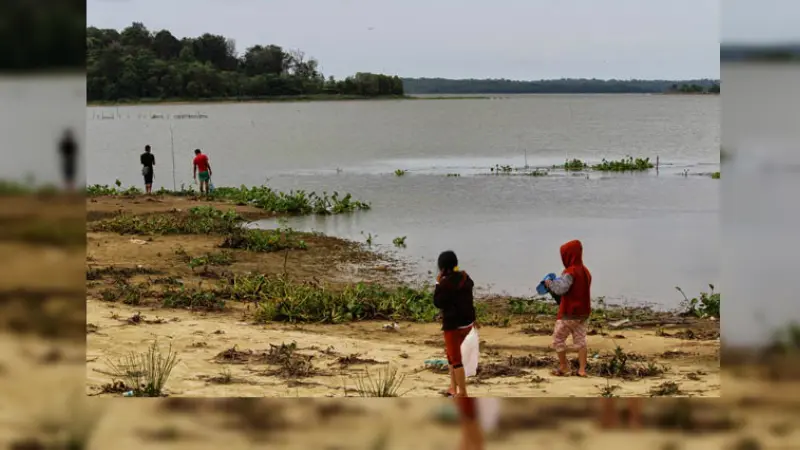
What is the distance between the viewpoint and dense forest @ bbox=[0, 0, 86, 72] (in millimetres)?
5391

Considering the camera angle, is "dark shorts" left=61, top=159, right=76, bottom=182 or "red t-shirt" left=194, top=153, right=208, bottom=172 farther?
"red t-shirt" left=194, top=153, right=208, bottom=172

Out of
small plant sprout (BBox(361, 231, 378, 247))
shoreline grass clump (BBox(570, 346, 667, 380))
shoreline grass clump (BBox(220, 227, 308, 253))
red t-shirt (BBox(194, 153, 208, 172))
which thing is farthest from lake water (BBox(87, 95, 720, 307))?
shoreline grass clump (BBox(570, 346, 667, 380))

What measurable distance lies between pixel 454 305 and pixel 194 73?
55738 millimetres

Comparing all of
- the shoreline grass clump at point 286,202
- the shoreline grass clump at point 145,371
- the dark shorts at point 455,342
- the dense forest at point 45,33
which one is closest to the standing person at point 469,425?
the dark shorts at point 455,342

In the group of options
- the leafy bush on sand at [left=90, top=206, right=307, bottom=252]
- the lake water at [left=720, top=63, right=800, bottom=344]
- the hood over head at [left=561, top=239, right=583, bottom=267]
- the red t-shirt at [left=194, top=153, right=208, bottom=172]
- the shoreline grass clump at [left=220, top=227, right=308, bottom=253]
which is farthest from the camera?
the red t-shirt at [left=194, top=153, right=208, bottom=172]

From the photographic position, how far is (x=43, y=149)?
13508mm

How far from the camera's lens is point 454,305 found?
6.58m

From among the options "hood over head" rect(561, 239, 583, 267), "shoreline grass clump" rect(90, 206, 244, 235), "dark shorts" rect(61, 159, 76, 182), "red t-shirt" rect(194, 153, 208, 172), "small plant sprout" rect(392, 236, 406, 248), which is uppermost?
"dark shorts" rect(61, 159, 76, 182)

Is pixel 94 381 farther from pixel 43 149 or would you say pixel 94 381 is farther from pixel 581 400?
pixel 43 149

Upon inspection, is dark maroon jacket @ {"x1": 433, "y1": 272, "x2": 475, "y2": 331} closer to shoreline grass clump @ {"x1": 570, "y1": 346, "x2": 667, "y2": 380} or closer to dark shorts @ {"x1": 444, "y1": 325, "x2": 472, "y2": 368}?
dark shorts @ {"x1": 444, "y1": 325, "x2": 472, "y2": 368}

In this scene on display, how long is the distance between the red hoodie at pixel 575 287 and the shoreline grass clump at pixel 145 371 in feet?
9.99

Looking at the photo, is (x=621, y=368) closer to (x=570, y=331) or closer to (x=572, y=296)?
(x=570, y=331)

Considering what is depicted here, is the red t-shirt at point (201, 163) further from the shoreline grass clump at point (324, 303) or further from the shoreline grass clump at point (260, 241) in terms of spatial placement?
the shoreline grass clump at point (324, 303)

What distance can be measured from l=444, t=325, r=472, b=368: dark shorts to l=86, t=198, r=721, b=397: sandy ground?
57 cm
